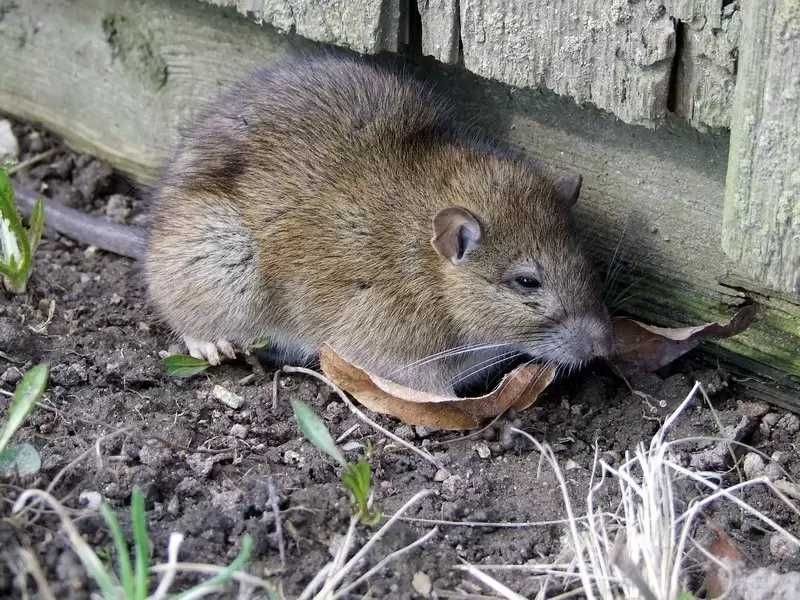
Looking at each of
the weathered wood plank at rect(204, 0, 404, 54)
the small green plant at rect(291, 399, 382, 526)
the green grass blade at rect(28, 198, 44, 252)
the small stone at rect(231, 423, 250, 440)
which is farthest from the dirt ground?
the weathered wood plank at rect(204, 0, 404, 54)

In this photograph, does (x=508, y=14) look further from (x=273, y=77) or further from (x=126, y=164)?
(x=126, y=164)

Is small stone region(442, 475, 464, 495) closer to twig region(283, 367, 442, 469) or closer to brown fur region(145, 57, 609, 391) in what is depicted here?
twig region(283, 367, 442, 469)

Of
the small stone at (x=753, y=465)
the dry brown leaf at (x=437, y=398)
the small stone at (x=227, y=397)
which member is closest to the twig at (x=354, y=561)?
the dry brown leaf at (x=437, y=398)

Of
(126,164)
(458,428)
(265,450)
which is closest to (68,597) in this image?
(265,450)

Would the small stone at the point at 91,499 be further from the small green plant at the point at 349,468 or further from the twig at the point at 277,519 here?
the small green plant at the point at 349,468

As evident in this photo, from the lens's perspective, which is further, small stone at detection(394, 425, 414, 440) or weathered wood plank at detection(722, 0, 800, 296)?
small stone at detection(394, 425, 414, 440)

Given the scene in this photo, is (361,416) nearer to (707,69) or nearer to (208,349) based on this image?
(208,349)
